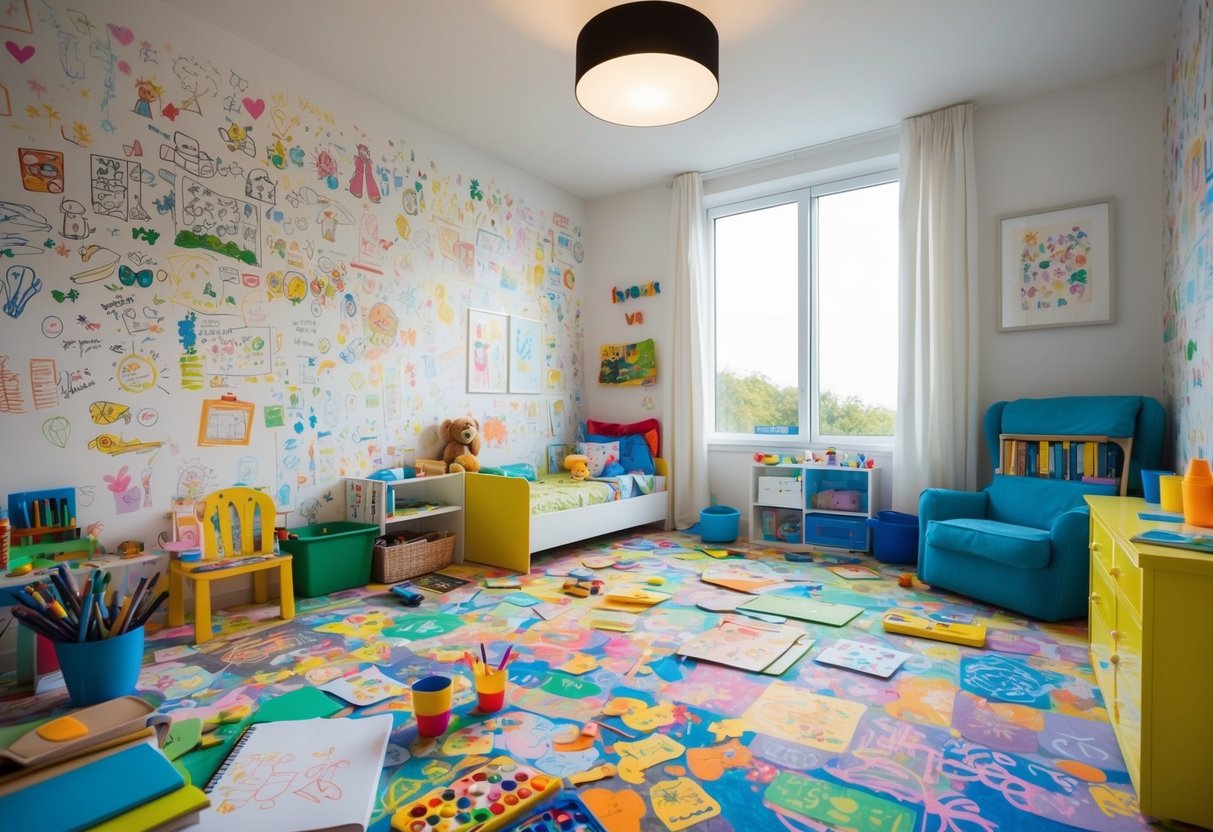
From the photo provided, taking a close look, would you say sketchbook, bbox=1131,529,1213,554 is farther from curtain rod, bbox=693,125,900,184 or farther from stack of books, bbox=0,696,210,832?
curtain rod, bbox=693,125,900,184

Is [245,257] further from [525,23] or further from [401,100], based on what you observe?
[525,23]

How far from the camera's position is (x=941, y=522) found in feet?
10.4

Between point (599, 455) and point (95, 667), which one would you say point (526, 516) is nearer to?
point (599, 455)

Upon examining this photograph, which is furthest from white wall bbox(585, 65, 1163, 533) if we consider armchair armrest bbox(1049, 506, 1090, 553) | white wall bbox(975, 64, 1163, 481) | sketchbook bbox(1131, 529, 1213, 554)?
sketchbook bbox(1131, 529, 1213, 554)

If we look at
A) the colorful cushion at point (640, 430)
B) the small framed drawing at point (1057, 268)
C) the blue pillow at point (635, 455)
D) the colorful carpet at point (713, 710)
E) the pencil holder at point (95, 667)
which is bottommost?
the colorful carpet at point (713, 710)

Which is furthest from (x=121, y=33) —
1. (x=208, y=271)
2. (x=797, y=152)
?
(x=797, y=152)

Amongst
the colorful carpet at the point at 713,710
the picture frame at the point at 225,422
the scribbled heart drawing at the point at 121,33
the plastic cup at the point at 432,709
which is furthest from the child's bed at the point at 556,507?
the scribbled heart drawing at the point at 121,33

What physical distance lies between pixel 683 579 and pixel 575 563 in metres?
0.74

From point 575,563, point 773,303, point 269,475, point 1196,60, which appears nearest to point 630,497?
point 575,563

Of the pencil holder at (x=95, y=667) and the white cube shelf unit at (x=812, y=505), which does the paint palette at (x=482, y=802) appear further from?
the white cube shelf unit at (x=812, y=505)

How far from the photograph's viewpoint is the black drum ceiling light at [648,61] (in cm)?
245

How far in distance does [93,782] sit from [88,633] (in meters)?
0.94

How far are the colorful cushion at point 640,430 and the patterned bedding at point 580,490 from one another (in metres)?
0.32

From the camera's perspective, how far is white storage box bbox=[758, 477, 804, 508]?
4.28 m
